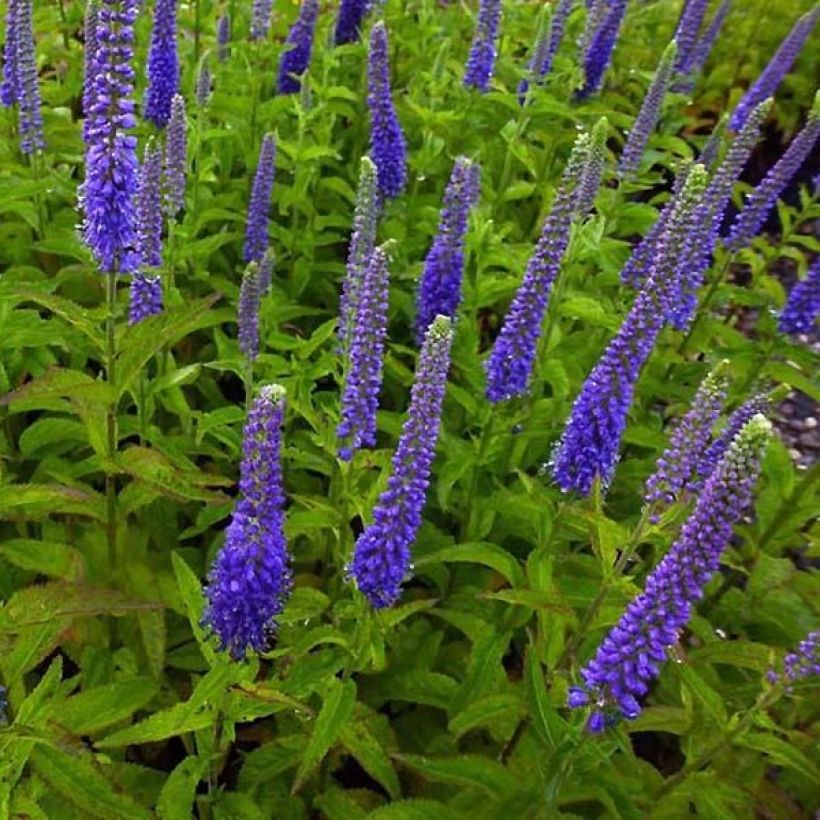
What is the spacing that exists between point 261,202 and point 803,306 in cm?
327

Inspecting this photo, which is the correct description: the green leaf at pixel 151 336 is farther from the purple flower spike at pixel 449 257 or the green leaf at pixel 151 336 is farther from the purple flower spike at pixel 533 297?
the purple flower spike at pixel 449 257

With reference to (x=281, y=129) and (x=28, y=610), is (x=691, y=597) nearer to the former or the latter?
(x=28, y=610)

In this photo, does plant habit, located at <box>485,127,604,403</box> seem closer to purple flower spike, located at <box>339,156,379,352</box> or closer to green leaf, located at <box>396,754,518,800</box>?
purple flower spike, located at <box>339,156,379,352</box>

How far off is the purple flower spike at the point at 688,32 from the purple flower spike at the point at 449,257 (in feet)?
12.6

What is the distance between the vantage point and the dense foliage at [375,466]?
3051 mm

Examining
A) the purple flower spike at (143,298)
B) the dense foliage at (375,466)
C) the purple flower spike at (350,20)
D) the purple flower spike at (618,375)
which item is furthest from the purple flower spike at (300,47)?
the purple flower spike at (618,375)

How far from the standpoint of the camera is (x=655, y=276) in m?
3.18

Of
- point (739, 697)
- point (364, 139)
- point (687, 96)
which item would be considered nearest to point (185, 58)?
point (364, 139)

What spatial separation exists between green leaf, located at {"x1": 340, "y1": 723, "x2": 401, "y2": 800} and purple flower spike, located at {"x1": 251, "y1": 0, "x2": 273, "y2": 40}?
5075 mm

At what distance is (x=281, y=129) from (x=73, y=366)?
9.62 feet

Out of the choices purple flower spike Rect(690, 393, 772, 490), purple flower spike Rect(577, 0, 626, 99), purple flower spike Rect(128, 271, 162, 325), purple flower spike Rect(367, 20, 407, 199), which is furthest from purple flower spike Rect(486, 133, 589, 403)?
purple flower spike Rect(577, 0, 626, 99)

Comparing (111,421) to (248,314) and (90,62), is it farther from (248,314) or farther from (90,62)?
(90,62)

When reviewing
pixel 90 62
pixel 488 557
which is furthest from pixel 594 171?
pixel 90 62

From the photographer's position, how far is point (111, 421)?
3582 millimetres
